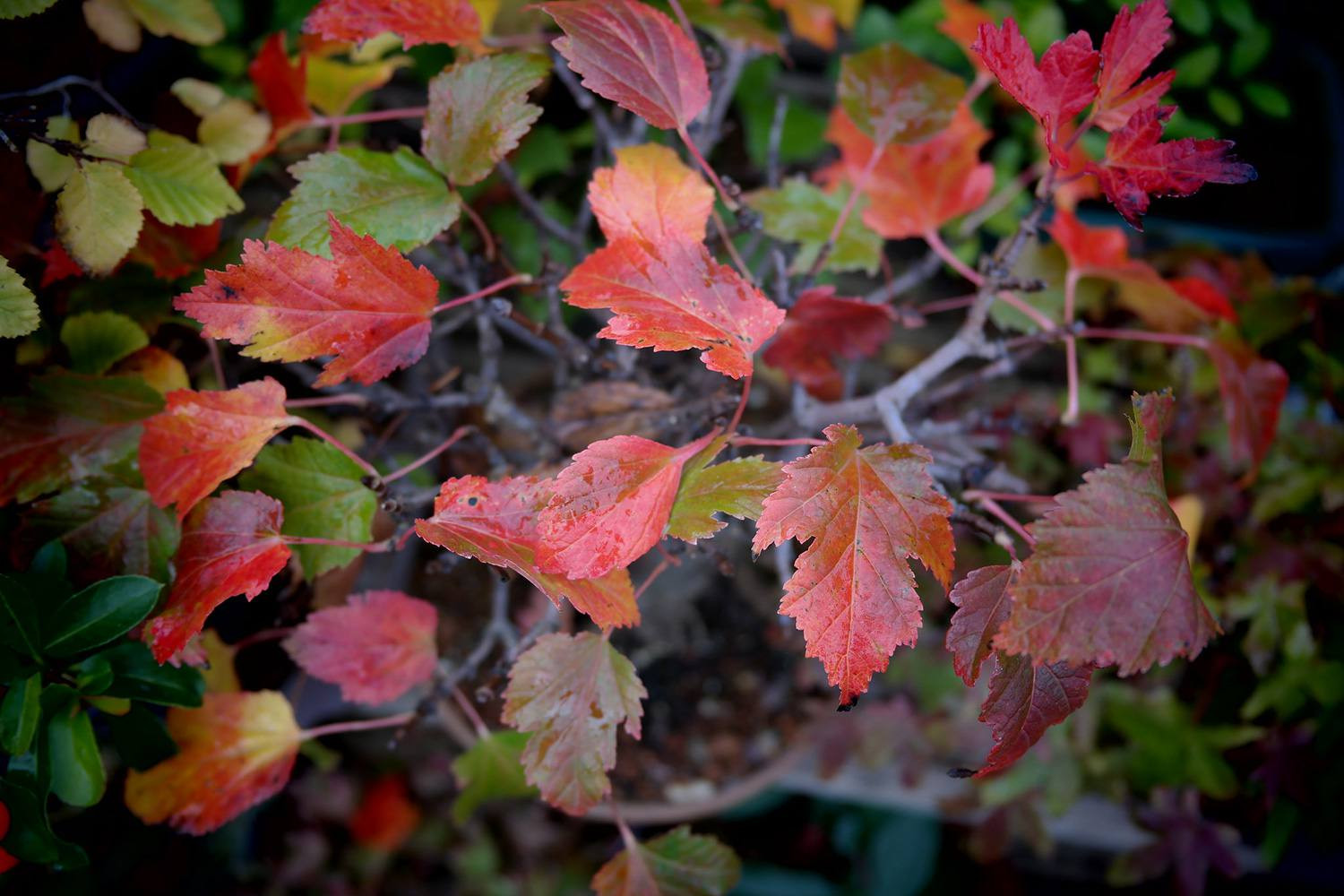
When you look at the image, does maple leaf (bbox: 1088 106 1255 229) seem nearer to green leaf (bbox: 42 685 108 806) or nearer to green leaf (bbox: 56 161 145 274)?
green leaf (bbox: 56 161 145 274)

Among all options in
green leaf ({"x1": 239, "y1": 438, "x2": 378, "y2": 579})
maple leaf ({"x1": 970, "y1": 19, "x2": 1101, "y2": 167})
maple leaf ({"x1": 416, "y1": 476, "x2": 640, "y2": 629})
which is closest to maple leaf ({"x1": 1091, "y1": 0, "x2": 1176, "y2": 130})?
maple leaf ({"x1": 970, "y1": 19, "x2": 1101, "y2": 167})

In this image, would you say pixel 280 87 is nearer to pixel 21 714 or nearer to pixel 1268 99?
pixel 21 714

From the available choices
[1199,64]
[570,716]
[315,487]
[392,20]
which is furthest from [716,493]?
[1199,64]

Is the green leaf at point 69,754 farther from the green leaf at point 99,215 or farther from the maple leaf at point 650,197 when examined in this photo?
the maple leaf at point 650,197

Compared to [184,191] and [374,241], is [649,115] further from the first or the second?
[184,191]

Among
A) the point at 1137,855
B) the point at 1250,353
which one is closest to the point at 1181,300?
the point at 1250,353
